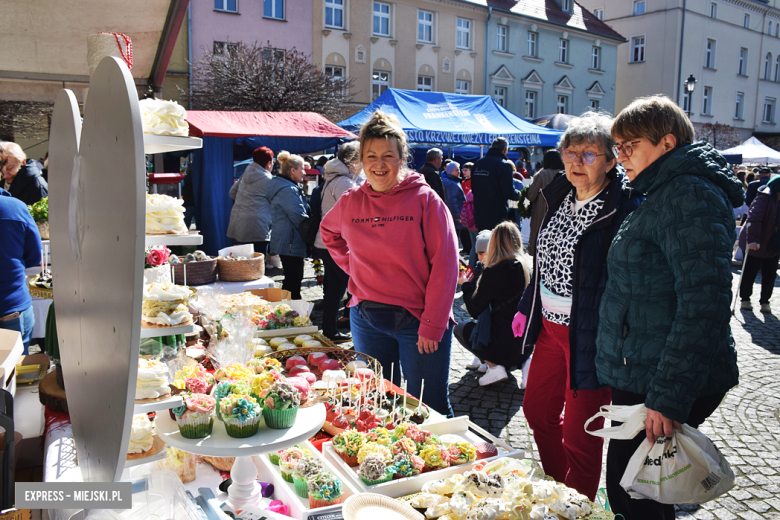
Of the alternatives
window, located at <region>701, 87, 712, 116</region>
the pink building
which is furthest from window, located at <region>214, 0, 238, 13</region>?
window, located at <region>701, 87, 712, 116</region>

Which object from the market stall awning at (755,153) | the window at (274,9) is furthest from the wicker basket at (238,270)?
the market stall awning at (755,153)

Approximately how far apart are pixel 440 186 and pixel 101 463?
21.8 feet

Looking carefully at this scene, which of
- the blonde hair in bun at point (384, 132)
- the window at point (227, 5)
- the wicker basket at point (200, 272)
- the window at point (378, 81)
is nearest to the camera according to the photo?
the blonde hair in bun at point (384, 132)

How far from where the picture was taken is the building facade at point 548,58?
84.3 ft

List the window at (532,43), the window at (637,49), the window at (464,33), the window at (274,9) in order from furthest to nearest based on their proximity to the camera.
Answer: the window at (637,49) → the window at (532,43) → the window at (464,33) → the window at (274,9)

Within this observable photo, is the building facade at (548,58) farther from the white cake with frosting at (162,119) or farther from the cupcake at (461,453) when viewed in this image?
the white cake with frosting at (162,119)

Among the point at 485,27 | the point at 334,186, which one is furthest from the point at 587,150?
the point at 485,27

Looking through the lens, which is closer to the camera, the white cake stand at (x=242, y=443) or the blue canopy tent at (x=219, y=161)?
the white cake stand at (x=242, y=443)

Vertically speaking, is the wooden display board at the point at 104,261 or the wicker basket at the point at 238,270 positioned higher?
the wooden display board at the point at 104,261

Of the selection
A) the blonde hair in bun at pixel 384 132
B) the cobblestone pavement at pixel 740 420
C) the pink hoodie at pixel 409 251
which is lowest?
the cobblestone pavement at pixel 740 420

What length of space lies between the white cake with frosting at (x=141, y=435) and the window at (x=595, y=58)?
1247 inches

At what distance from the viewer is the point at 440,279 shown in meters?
2.58

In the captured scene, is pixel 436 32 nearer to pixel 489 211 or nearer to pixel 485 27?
pixel 485 27

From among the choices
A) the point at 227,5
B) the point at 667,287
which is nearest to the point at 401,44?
the point at 227,5
